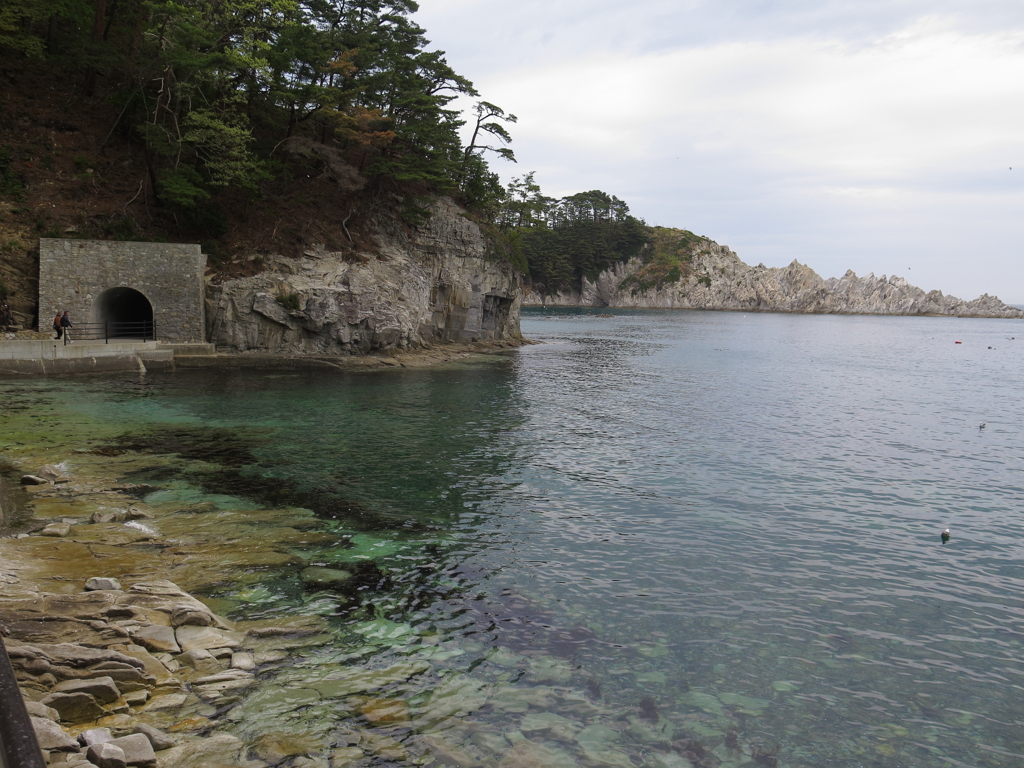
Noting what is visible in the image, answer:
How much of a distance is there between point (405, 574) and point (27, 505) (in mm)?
8397

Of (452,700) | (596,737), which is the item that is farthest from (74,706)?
(596,737)

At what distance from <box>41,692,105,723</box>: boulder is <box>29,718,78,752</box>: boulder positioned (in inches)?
23.3

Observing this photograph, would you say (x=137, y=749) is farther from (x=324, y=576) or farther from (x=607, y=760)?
(x=324, y=576)

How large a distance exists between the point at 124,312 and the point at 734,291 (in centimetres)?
17410

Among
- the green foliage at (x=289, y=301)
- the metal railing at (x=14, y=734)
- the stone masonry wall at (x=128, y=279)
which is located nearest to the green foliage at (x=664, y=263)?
the green foliage at (x=289, y=301)

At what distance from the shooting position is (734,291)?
187m

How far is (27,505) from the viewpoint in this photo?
43.6ft

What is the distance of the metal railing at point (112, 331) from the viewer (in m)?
34.3

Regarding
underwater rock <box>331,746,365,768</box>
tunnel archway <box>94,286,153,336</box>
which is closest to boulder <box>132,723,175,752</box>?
underwater rock <box>331,746,365,768</box>

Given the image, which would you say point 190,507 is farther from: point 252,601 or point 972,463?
point 972,463

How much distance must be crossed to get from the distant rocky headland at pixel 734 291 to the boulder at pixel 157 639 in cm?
16249

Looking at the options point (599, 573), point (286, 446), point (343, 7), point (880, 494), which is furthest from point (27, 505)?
point (343, 7)

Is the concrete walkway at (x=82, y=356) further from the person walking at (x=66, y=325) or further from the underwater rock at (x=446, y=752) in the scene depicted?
the underwater rock at (x=446, y=752)

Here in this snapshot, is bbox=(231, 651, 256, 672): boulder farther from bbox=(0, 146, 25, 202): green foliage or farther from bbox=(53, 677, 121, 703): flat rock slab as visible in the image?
bbox=(0, 146, 25, 202): green foliage
